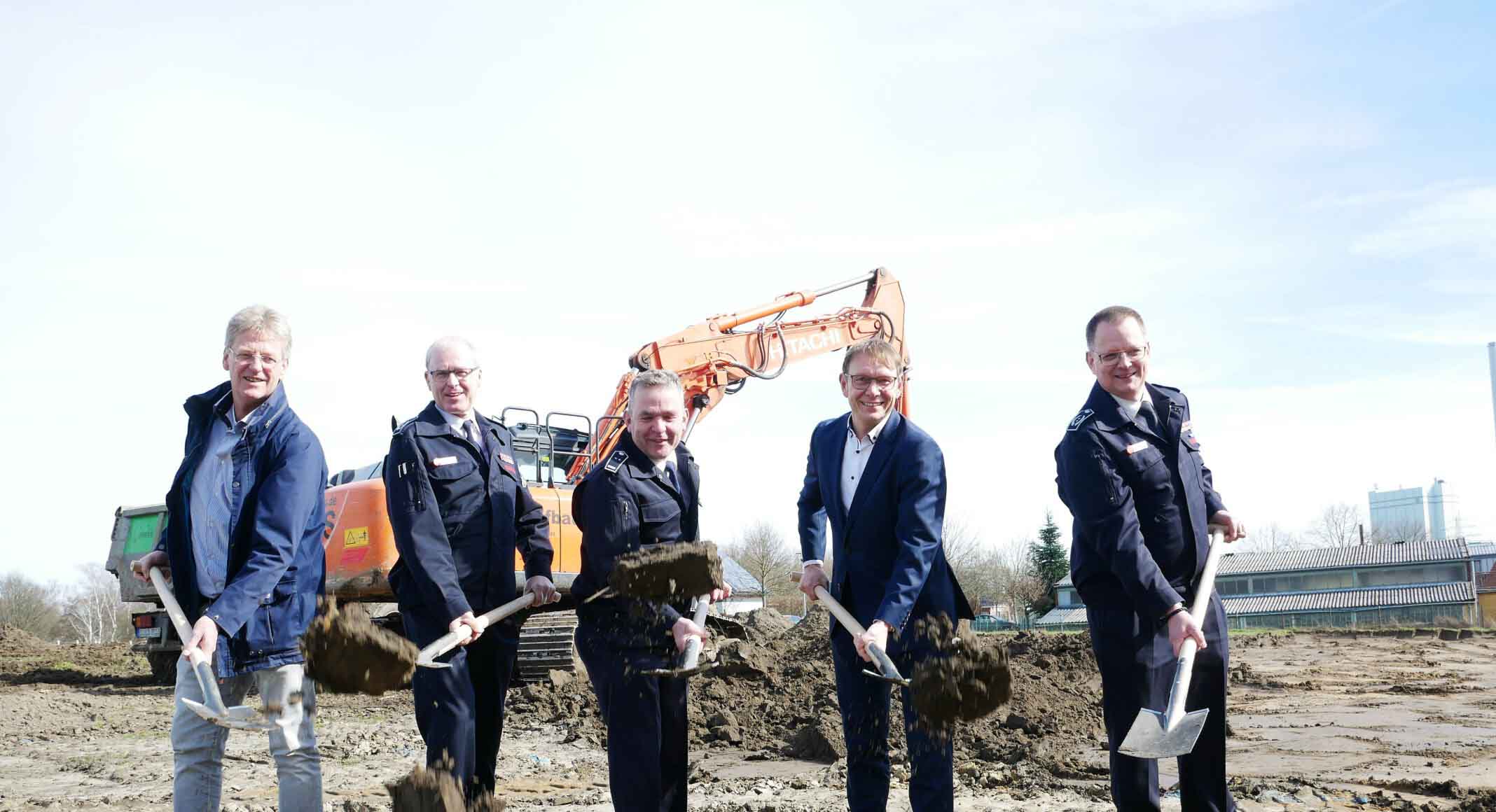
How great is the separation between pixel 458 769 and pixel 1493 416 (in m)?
40.4

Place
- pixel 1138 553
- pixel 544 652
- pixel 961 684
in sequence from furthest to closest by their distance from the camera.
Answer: pixel 544 652, pixel 961 684, pixel 1138 553

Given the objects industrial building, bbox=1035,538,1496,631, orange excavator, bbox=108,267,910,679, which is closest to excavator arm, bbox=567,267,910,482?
orange excavator, bbox=108,267,910,679

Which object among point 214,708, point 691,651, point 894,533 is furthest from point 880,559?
point 214,708

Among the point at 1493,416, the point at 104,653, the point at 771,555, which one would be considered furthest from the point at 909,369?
the point at 771,555

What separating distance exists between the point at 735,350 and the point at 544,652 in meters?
4.08

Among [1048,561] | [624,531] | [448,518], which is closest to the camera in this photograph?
[624,531]

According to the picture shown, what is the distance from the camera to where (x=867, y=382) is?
4.09 meters

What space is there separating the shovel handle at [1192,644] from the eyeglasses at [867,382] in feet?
3.90

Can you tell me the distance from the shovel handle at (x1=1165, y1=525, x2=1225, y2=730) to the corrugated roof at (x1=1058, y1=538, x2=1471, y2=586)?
39.3m

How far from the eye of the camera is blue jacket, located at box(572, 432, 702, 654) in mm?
4062

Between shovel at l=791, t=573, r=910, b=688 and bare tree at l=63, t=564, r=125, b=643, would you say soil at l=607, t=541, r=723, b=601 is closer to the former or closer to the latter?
shovel at l=791, t=573, r=910, b=688

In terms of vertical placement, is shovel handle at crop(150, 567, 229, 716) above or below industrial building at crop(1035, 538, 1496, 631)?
above

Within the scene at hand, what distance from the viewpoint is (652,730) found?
396 centimetres

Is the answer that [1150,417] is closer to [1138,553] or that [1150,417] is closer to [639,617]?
[1138,553]
